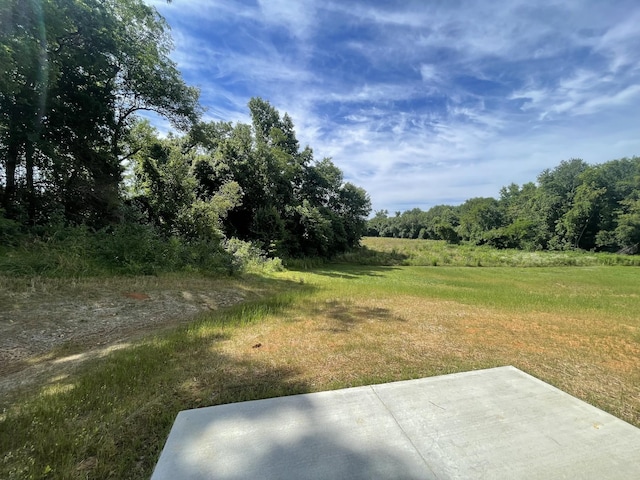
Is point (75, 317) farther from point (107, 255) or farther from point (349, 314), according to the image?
point (349, 314)

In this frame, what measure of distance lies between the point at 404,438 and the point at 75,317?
609 centimetres

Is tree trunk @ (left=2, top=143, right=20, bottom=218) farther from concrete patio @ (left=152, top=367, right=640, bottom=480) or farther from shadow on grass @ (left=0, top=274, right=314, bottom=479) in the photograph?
concrete patio @ (left=152, top=367, right=640, bottom=480)

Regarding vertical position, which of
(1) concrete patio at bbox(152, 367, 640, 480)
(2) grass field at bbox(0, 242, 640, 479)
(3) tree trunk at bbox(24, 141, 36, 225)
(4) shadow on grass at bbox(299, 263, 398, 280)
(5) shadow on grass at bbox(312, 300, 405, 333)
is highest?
(3) tree trunk at bbox(24, 141, 36, 225)

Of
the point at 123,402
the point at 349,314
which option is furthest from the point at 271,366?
the point at 349,314

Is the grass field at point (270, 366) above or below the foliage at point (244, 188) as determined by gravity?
below

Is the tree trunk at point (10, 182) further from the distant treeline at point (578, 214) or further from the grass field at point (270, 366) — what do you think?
the distant treeline at point (578, 214)

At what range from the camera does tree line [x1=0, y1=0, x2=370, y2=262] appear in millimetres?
8320

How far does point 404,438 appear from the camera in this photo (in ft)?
6.51

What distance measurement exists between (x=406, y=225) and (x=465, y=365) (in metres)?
86.4

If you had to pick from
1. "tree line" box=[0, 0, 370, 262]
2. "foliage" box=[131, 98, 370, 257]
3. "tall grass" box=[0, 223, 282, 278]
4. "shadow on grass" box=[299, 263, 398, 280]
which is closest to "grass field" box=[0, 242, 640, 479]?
"tall grass" box=[0, 223, 282, 278]

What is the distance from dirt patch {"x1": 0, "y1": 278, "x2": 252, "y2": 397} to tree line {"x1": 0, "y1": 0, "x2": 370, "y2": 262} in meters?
3.62

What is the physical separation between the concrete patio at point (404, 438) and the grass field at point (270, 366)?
1.14 feet

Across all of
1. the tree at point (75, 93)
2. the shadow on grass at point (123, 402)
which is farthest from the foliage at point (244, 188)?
the shadow on grass at point (123, 402)

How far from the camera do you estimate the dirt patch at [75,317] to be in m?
3.67
